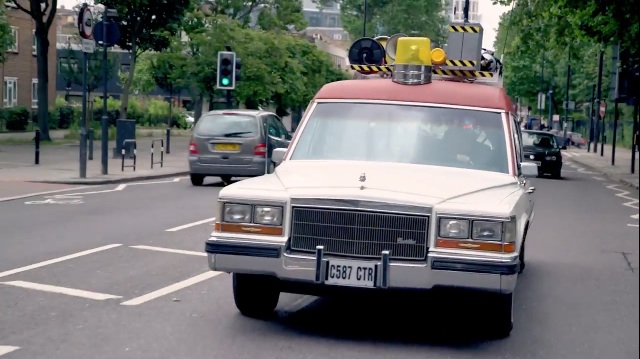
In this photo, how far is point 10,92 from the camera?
56750 mm

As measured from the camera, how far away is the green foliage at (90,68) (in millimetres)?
57000

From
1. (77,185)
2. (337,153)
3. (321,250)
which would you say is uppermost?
(337,153)

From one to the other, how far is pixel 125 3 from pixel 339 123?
3114cm

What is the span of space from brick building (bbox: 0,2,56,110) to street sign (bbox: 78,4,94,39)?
3236 cm

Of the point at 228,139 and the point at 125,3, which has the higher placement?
the point at 125,3

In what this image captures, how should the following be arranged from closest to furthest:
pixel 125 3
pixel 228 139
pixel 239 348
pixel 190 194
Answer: pixel 239 348
pixel 190 194
pixel 228 139
pixel 125 3

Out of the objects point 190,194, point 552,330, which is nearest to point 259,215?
point 552,330

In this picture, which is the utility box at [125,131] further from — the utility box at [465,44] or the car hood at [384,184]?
the car hood at [384,184]

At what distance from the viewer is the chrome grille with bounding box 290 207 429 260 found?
7.28 meters

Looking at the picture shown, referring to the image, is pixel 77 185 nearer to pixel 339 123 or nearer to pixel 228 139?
pixel 228 139

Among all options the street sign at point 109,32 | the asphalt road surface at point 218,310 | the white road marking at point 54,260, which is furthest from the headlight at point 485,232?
the street sign at point 109,32

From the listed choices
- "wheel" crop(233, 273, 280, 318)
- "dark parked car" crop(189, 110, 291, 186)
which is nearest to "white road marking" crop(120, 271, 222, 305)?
"wheel" crop(233, 273, 280, 318)

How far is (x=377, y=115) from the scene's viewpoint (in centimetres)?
888

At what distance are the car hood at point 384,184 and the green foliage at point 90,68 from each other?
160ft
